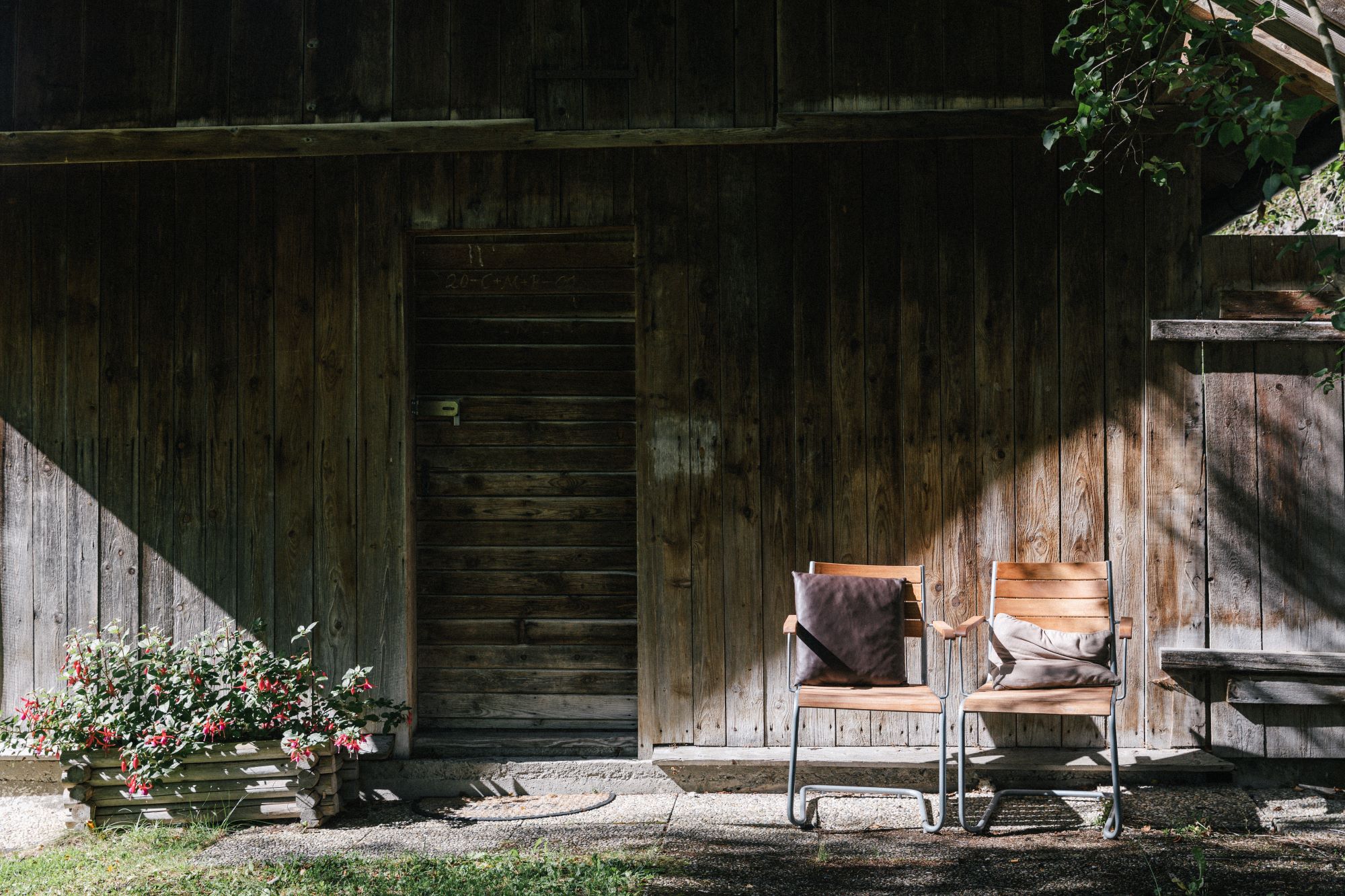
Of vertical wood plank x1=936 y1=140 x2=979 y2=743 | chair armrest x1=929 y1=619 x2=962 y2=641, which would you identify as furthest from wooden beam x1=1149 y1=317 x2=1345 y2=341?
chair armrest x1=929 y1=619 x2=962 y2=641

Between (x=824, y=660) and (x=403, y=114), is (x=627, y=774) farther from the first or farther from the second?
(x=403, y=114)

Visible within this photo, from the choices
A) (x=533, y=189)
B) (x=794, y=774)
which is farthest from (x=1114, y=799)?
(x=533, y=189)

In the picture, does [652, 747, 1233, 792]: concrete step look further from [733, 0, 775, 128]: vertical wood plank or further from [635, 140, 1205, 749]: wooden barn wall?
[733, 0, 775, 128]: vertical wood plank

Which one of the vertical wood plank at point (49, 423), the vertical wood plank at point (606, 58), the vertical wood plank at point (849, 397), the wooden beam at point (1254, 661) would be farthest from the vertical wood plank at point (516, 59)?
the wooden beam at point (1254, 661)

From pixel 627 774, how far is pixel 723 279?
2.00 meters

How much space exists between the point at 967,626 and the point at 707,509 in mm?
1073

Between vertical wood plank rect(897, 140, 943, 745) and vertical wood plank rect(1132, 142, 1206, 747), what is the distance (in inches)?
31.7

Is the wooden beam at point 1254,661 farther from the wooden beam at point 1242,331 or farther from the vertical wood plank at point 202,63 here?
the vertical wood plank at point 202,63

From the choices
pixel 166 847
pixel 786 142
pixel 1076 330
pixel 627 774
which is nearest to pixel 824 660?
pixel 627 774

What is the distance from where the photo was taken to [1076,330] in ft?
12.7

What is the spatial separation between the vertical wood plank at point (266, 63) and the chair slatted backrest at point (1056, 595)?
10.6ft

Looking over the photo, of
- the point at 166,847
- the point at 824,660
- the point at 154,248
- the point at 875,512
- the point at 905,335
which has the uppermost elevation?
the point at 154,248

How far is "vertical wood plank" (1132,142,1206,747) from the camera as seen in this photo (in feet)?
12.5

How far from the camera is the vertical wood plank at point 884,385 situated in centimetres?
392
